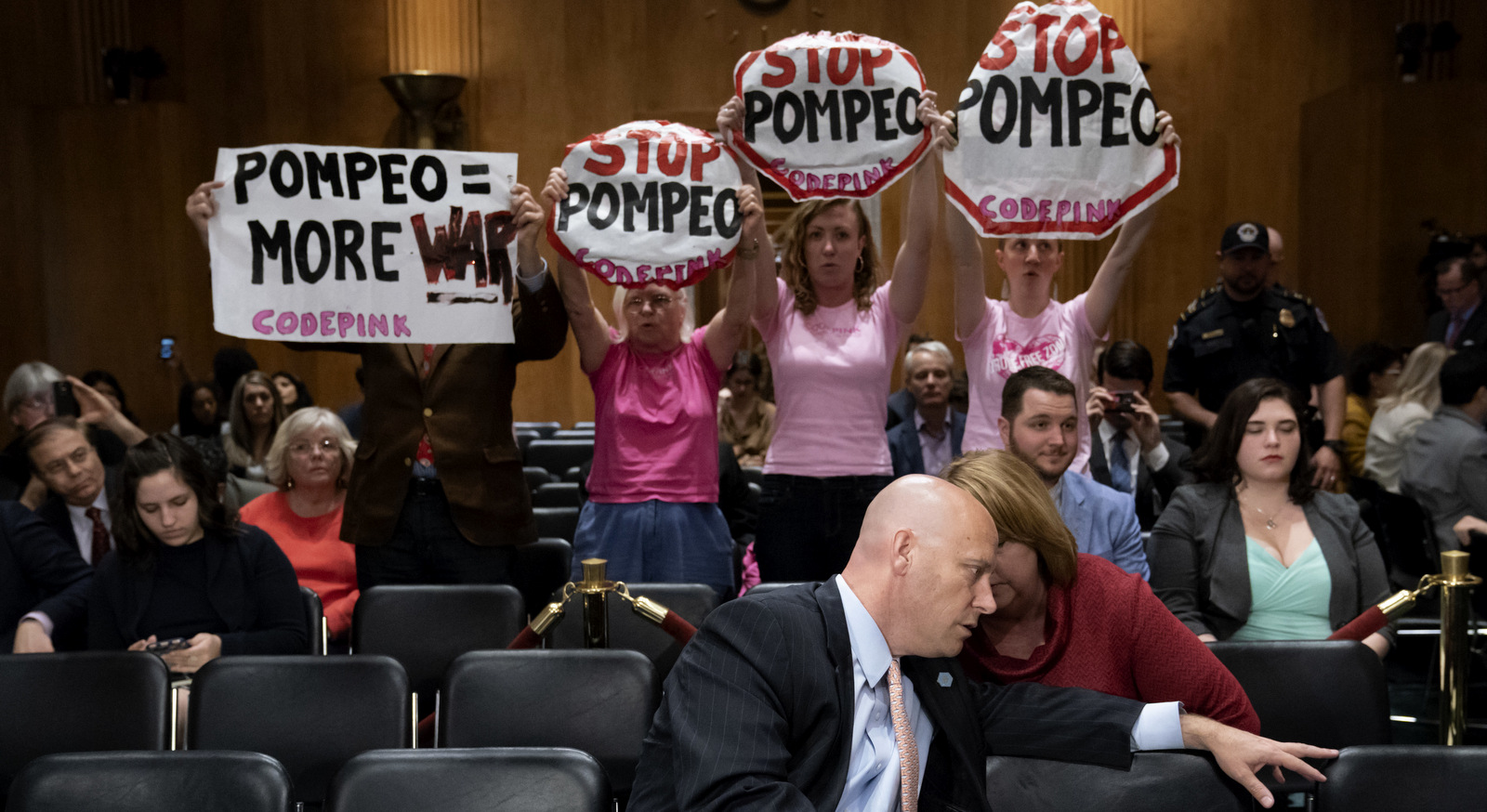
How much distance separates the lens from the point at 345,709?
101 inches

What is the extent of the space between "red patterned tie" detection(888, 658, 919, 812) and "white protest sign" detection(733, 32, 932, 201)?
1654 millimetres

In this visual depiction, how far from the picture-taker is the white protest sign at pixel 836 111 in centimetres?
315

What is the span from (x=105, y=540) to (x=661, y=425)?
170 centimetres

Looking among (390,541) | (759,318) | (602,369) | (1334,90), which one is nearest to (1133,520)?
(759,318)

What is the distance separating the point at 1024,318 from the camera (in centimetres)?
335

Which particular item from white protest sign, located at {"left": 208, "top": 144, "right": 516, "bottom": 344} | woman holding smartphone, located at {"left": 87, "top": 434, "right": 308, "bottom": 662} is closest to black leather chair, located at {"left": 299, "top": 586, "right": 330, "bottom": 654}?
woman holding smartphone, located at {"left": 87, "top": 434, "right": 308, "bottom": 662}

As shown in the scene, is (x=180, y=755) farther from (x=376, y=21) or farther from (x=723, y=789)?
(x=376, y=21)

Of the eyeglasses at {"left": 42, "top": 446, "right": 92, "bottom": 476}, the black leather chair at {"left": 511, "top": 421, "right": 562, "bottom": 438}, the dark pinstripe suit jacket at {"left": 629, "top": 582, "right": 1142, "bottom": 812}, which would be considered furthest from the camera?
the black leather chair at {"left": 511, "top": 421, "right": 562, "bottom": 438}

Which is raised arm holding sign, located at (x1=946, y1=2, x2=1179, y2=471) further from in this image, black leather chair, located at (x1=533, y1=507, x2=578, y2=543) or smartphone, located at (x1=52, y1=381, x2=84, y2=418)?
smartphone, located at (x1=52, y1=381, x2=84, y2=418)

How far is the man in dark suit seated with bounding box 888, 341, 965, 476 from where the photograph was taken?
4375 millimetres

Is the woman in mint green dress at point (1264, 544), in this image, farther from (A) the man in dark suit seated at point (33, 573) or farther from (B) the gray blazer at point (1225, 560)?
(A) the man in dark suit seated at point (33, 573)

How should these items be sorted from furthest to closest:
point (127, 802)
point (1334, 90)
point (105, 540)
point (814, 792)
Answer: point (1334, 90) → point (105, 540) → point (127, 802) → point (814, 792)

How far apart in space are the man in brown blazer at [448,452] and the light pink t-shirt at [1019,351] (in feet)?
3.50

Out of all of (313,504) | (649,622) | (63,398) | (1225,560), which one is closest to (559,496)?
(313,504)
